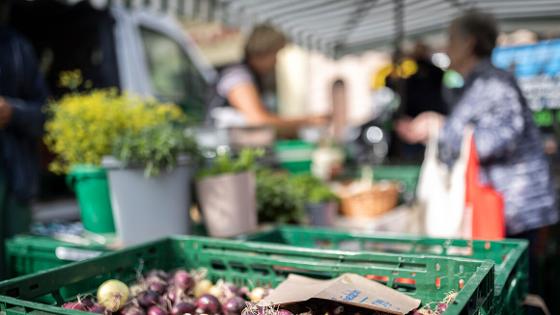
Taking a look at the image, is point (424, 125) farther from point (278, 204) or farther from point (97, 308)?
point (97, 308)

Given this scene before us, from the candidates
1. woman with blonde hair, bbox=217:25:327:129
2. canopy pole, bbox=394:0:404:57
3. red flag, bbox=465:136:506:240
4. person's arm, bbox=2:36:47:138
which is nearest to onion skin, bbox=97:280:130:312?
person's arm, bbox=2:36:47:138

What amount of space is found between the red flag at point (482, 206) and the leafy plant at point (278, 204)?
0.88 meters

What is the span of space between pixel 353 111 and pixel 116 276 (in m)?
12.8

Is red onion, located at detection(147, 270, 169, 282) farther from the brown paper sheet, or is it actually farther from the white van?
the white van

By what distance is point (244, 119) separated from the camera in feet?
13.0

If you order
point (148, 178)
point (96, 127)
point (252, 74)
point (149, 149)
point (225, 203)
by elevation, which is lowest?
point (225, 203)

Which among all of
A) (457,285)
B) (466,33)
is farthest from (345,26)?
(457,285)

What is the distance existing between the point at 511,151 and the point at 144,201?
72.1 inches

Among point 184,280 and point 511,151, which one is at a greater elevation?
point 511,151

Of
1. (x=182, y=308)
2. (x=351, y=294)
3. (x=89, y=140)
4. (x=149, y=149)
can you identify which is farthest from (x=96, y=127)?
(x=351, y=294)

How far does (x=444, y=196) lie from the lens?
280cm

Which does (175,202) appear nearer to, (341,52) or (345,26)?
(345,26)

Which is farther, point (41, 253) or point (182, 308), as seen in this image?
point (41, 253)

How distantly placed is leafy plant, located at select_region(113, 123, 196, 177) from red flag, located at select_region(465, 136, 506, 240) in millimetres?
1415
